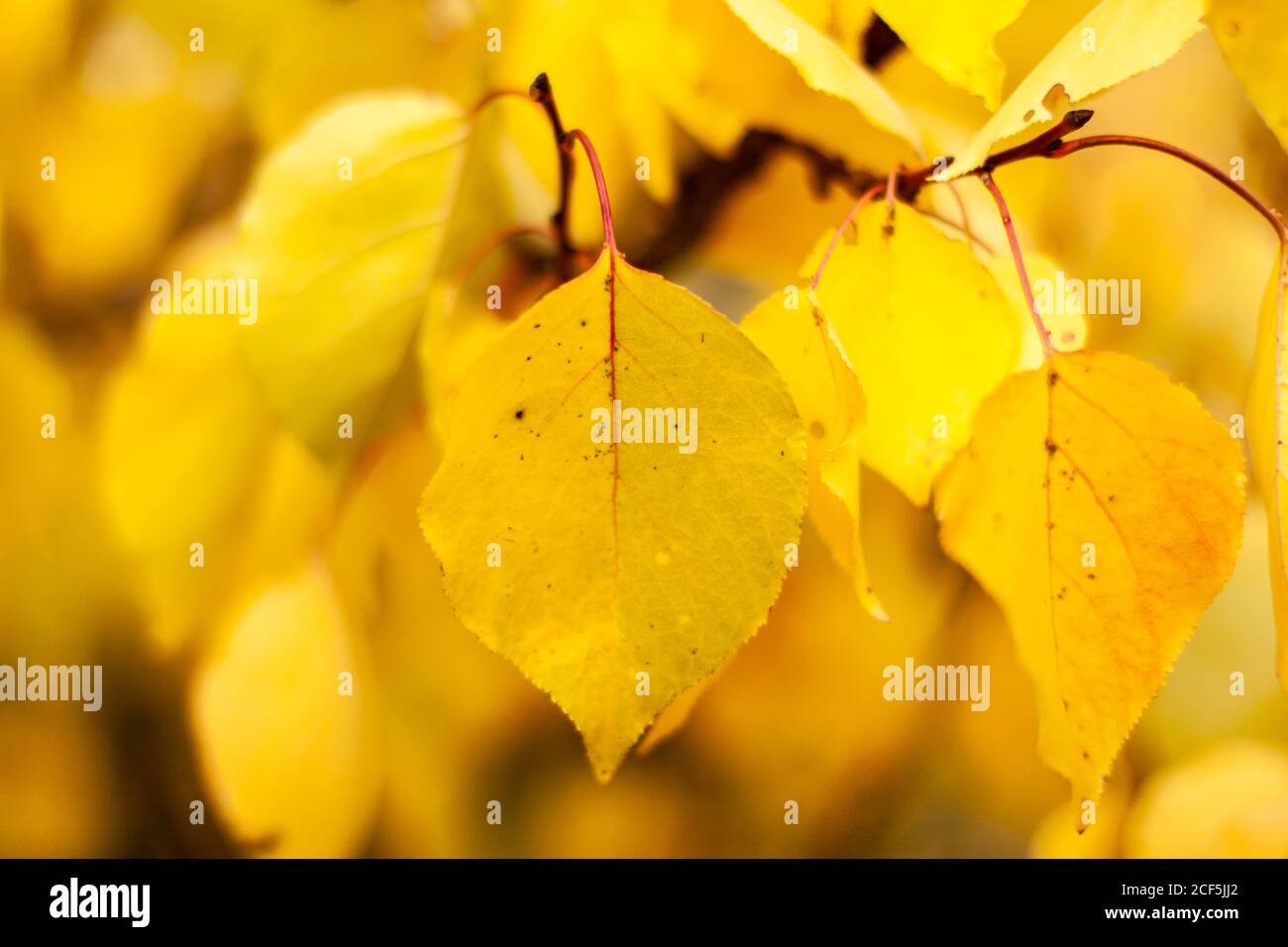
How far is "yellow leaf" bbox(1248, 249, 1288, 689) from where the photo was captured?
13cm

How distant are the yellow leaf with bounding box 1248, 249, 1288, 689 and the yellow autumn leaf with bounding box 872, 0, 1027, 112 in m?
0.05

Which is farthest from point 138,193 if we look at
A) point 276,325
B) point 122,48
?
point 276,325

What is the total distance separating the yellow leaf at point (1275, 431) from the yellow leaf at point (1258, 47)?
0.02 metres

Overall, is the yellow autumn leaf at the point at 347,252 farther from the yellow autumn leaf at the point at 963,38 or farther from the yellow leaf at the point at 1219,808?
the yellow leaf at the point at 1219,808

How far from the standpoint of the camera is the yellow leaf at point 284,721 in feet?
0.81

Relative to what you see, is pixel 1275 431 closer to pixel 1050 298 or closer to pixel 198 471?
pixel 1050 298

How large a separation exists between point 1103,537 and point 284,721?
0.20 metres

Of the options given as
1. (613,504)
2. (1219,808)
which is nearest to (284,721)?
(613,504)

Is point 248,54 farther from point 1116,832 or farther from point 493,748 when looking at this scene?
point 1116,832

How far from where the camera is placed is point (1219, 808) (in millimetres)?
273

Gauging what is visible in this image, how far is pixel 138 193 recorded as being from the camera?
0.96 feet

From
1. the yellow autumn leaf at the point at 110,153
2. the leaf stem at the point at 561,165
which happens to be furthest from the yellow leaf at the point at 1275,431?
the yellow autumn leaf at the point at 110,153

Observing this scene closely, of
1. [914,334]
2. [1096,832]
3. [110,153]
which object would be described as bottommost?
[1096,832]

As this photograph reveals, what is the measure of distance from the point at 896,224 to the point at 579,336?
6cm
